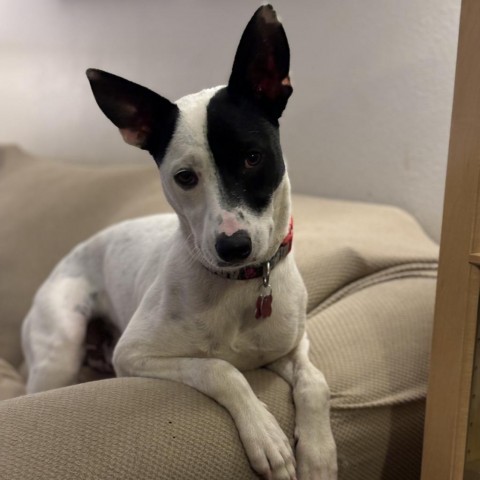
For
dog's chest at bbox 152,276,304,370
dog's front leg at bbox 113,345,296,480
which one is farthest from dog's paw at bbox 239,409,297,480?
dog's chest at bbox 152,276,304,370

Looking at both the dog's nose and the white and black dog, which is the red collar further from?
the dog's nose

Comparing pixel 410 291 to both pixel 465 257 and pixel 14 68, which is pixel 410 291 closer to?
pixel 465 257

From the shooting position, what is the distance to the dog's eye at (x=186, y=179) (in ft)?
3.39

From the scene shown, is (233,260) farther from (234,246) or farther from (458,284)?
(458,284)

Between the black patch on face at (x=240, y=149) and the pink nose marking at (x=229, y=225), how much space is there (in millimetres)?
25

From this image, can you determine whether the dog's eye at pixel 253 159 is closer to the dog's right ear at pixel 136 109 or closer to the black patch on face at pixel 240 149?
the black patch on face at pixel 240 149

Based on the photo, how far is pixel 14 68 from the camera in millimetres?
3326

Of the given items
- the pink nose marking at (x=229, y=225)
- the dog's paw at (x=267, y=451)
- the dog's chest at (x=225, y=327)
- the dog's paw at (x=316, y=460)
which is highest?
the pink nose marking at (x=229, y=225)

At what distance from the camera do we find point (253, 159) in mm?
1027

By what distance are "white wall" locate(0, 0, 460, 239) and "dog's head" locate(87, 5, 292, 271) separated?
36.4 inches

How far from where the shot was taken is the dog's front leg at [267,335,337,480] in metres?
1.01

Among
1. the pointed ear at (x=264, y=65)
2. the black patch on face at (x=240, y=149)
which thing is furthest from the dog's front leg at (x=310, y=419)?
the pointed ear at (x=264, y=65)

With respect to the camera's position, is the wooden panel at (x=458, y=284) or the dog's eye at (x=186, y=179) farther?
the dog's eye at (x=186, y=179)

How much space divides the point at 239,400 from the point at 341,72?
1313 mm
